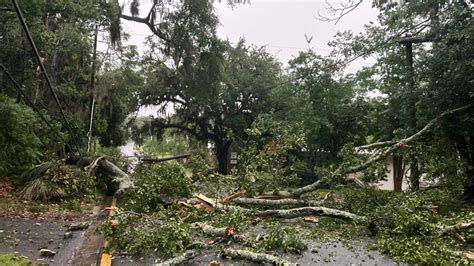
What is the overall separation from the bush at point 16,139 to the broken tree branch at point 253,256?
6.74 m

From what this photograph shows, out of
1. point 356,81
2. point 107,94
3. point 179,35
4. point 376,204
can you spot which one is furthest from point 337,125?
point 376,204

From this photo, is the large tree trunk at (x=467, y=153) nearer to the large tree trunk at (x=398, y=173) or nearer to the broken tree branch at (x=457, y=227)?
the broken tree branch at (x=457, y=227)

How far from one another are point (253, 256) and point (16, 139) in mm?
7467

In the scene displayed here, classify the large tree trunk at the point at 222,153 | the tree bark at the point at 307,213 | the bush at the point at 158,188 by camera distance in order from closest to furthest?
the tree bark at the point at 307,213
the bush at the point at 158,188
the large tree trunk at the point at 222,153

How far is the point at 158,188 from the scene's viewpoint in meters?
8.60

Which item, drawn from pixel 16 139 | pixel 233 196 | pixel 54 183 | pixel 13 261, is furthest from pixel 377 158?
pixel 16 139

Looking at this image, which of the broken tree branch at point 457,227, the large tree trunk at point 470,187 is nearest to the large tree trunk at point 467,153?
the large tree trunk at point 470,187

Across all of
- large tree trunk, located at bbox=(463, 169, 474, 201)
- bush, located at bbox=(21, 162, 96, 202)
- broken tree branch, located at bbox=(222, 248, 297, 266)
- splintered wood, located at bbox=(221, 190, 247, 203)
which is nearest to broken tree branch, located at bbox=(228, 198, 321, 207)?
splintered wood, located at bbox=(221, 190, 247, 203)

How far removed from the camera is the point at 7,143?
32.1 ft

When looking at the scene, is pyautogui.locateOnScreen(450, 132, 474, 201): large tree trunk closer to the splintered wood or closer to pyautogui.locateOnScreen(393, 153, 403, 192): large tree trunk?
the splintered wood

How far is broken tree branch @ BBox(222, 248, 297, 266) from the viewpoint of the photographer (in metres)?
4.74

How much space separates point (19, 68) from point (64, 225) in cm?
539

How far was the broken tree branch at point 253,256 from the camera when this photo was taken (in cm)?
474

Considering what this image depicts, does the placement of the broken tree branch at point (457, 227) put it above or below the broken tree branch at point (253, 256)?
above
